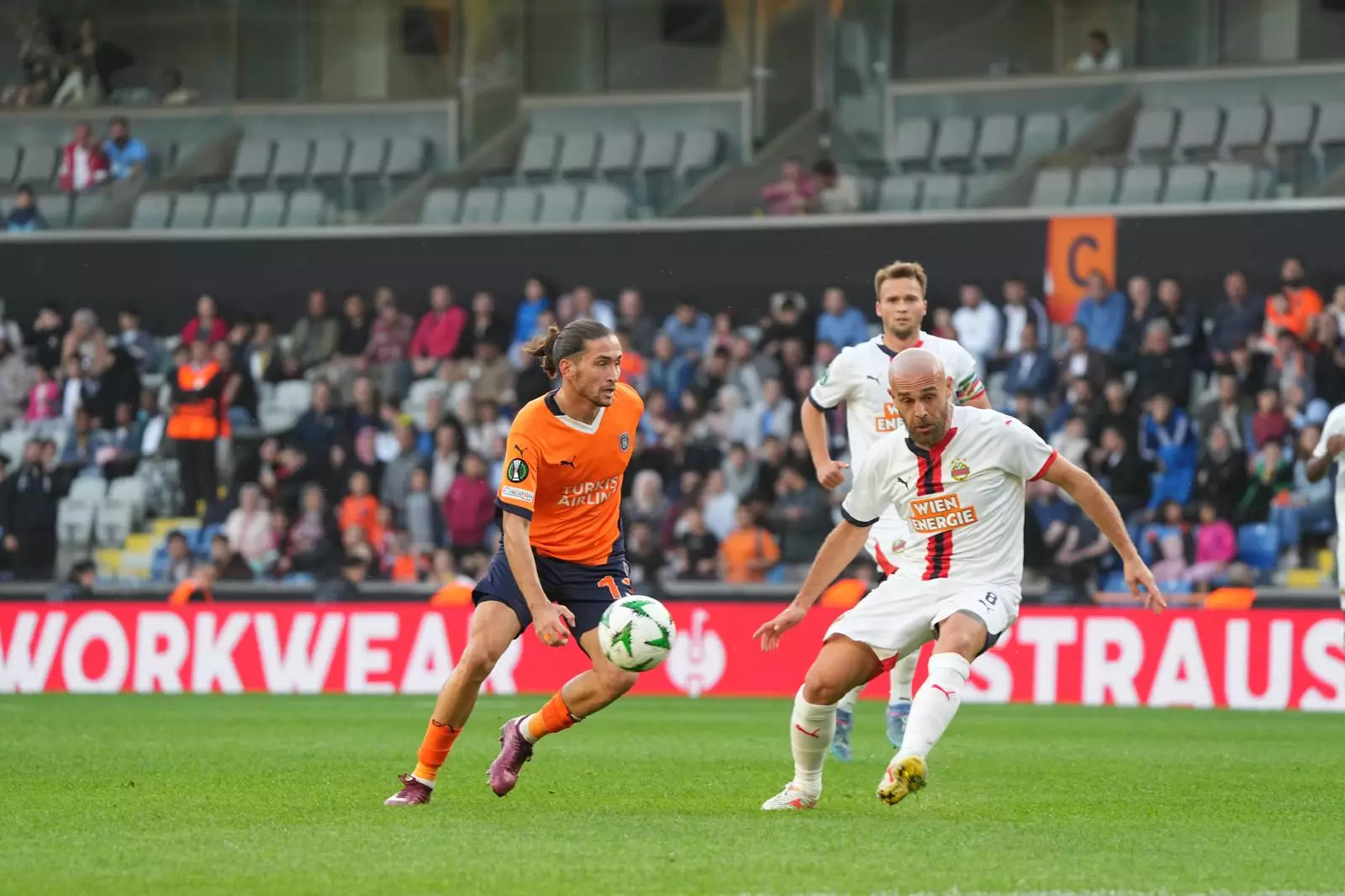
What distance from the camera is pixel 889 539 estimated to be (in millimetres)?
10469

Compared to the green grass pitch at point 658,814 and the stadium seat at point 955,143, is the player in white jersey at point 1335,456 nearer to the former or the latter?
the green grass pitch at point 658,814

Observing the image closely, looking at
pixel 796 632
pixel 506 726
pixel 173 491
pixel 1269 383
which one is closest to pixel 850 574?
pixel 796 632

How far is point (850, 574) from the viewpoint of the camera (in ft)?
62.6

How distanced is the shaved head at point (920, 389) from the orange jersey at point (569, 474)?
1.24m

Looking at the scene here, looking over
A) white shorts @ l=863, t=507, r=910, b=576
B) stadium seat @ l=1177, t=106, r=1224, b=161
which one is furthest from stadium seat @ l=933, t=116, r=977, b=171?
white shorts @ l=863, t=507, r=910, b=576

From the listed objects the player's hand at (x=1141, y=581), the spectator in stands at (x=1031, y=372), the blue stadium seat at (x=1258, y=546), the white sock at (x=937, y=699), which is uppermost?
the spectator in stands at (x=1031, y=372)

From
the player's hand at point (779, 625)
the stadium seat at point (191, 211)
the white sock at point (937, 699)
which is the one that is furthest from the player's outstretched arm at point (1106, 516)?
the stadium seat at point (191, 211)

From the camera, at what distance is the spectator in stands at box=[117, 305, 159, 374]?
23.6m

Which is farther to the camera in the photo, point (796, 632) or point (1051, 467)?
point (796, 632)

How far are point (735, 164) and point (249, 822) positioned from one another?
16873 mm

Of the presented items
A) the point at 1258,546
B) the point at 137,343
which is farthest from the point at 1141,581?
the point at 137,343

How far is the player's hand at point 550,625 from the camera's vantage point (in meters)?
7.88

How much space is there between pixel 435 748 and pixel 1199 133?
1601 centimetres

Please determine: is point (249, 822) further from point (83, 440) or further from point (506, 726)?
point (83, 440)
